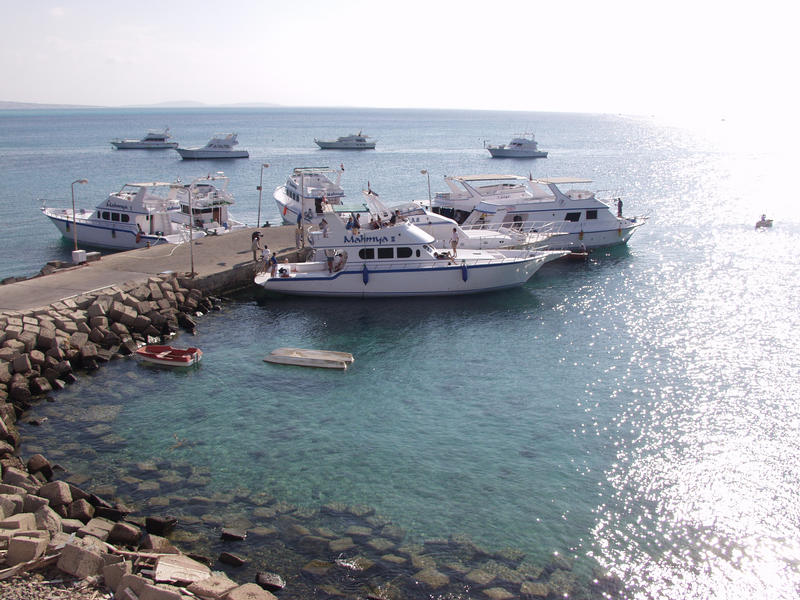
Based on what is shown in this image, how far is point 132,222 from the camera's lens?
130 ft

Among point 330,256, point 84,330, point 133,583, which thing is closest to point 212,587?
point 133,583

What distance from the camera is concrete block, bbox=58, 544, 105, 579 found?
11250mm

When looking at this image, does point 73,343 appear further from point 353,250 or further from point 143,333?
point 353,250

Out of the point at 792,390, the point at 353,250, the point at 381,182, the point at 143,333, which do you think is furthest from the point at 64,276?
the point at 381,182

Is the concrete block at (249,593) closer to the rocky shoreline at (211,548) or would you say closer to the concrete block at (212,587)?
the rocky shoreline at (211,548)

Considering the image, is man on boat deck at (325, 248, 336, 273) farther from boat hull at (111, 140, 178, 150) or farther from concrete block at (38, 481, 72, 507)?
boat hull at (111, 140, 178, 150)

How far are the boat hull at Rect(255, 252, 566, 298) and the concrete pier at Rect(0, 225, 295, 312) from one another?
2.16m

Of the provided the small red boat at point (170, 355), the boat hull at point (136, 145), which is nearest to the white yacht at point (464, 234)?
the small red boat at point (170, 355)

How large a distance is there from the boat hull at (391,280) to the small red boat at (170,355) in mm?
7744

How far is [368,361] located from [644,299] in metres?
15.4

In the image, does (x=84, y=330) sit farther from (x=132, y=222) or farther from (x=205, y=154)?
(x=205, y=154)

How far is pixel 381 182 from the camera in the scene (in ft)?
237

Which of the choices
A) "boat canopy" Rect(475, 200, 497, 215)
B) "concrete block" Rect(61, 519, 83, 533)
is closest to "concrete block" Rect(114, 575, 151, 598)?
"concrete block" Rect(61, 519, 83, 533)

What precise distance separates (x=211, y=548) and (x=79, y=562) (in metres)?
2.72
